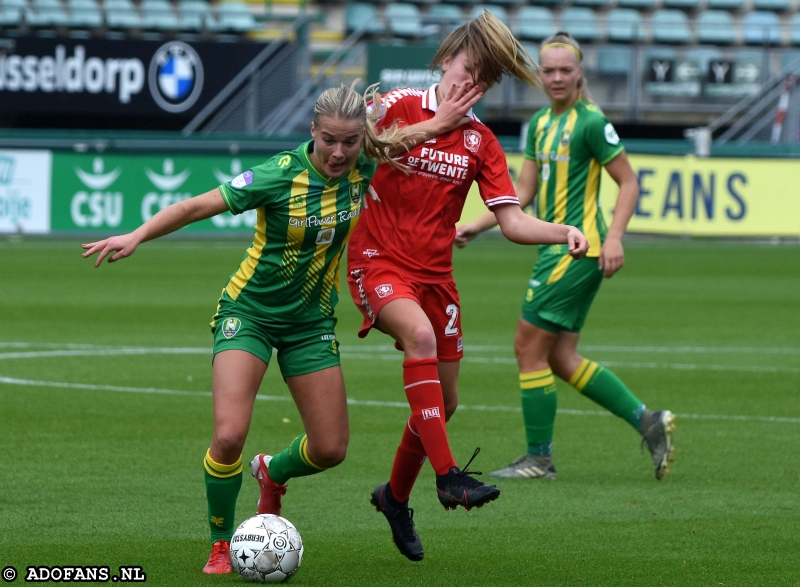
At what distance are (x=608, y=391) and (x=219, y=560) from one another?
2.86 m

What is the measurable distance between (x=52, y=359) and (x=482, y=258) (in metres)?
11.0

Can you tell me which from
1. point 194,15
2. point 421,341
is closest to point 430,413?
point 421,341

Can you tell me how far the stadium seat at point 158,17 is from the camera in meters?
27.1

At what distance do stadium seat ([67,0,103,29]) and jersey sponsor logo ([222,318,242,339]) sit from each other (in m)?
23.0

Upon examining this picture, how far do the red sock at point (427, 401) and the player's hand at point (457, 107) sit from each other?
Result: 3.09ft

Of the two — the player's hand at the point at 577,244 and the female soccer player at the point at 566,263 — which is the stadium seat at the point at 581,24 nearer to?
the female soccer player at the point at 566,263

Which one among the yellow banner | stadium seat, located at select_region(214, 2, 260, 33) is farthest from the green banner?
stadium seat, located at select_region(214, 2, 260, 33)

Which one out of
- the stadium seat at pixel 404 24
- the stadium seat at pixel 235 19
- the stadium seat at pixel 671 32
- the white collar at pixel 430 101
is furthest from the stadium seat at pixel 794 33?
the white collar at pixel 430 101

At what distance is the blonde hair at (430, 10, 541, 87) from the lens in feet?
17.1

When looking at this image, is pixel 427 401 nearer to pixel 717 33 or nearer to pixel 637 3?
pixel 717 33

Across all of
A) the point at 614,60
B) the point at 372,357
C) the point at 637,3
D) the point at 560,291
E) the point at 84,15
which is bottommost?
the point at 372,357

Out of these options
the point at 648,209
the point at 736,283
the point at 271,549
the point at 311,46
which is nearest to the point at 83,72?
the point at 311,46

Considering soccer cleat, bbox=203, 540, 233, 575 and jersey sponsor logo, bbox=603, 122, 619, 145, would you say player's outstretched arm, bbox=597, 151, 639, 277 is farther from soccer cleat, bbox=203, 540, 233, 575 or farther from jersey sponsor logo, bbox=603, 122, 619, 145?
soccer cleat, bbox=203, 540, 233, 575

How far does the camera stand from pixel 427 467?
708 cm
